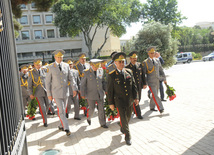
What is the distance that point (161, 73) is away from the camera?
8391mm

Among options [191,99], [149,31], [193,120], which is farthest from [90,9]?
[193,120]

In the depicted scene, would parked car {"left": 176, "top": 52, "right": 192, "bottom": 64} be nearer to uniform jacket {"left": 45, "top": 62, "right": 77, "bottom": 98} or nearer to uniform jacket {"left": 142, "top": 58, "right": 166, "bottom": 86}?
uniform jacket {"left": 142, "top": 58, "right": 166, "bottom": 86}

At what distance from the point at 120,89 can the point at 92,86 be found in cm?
184

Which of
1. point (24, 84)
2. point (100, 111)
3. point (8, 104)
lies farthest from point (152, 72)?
point (8, 104)

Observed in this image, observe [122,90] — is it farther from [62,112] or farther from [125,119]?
[62,112]

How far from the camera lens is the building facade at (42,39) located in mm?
52469

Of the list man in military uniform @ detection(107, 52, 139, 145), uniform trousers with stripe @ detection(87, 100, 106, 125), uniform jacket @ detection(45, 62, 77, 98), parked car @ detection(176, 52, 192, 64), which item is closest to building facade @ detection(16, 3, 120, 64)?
parked car @ detection(176, 52, 192, 64)

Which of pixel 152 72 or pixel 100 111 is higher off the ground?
pixel 152 72

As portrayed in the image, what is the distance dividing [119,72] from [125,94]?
1.75ft

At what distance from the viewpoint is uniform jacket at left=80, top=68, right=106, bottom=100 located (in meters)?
7.21

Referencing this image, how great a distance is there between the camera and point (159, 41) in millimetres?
20672

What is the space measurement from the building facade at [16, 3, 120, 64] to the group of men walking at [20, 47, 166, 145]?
4457 cm

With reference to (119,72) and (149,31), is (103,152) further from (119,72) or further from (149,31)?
(149,31)

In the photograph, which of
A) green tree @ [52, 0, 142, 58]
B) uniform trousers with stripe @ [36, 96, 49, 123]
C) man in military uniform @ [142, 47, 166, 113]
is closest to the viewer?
uniform trousers with stripe @ [36, 96, 49, 123]
